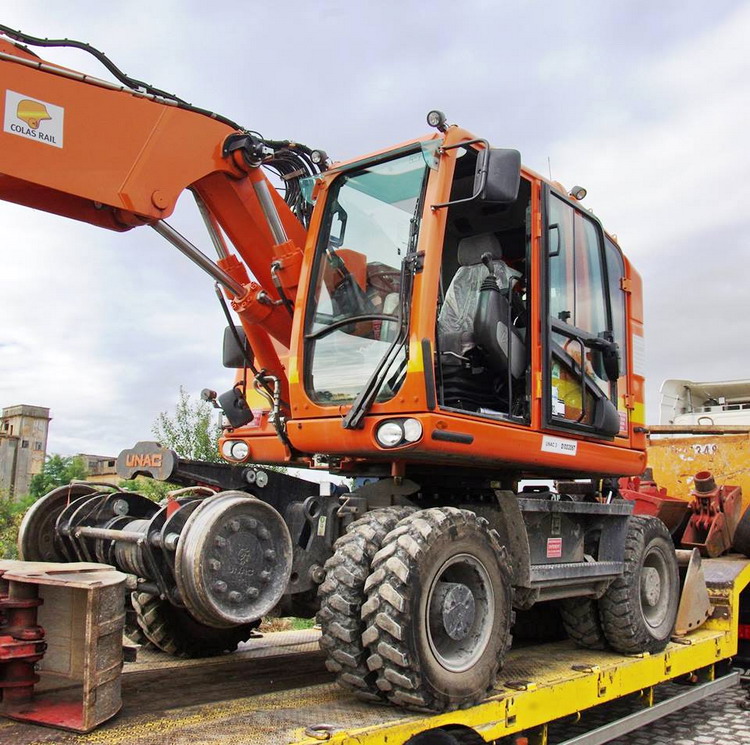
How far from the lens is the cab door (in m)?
4.97

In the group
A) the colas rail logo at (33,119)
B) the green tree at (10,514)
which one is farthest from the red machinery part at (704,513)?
the green tree at (10,514)

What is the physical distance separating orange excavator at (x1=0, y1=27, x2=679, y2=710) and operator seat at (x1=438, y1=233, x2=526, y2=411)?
0.05ft

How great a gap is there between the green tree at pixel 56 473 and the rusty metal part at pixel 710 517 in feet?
34.0

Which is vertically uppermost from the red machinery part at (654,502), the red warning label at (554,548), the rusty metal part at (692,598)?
the red machinery part at (654,502)

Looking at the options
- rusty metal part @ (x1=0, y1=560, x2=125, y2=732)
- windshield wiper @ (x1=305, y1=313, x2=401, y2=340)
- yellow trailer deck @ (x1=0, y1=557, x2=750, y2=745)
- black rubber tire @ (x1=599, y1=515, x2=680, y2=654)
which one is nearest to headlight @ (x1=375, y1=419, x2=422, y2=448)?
windshield wiper @ (x1=305, y1=313, x2=401, y2=340)

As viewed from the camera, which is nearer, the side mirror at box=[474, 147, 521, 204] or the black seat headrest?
the side mirror at box=[474, 147, 521, 204]

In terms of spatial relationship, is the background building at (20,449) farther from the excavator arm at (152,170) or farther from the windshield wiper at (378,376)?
the windshield wiper at (378,376)

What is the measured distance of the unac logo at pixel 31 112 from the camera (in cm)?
383

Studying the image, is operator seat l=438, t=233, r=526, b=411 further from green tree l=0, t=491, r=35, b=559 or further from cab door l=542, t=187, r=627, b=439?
green tree l=0, t=491, r=35, b=559

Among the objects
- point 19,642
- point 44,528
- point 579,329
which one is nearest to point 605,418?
point 579,329

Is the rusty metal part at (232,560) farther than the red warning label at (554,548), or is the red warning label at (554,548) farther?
the red warning label at (554,548)

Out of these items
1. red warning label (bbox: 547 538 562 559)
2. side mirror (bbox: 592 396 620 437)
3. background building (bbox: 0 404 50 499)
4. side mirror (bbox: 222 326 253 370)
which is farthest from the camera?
background building (bbox: 0 404 50 499)

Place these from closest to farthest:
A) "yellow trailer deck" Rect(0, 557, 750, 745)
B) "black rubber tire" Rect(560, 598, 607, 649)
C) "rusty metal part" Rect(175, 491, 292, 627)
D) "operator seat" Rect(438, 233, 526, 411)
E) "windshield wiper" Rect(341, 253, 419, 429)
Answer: "yellow trailer deck" Rect(0, 557, 750, 745) → "rusty metal part" Rect(175, 491, 292, 627) → "windshield wiper" Rect(341, 253, 419, 429) → "operator seat" Rect(438, 233, 526, 411) → "black rubber tire" Rect(560, 598, 607, 649)

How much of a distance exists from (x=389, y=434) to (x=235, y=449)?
1731 millimetres
